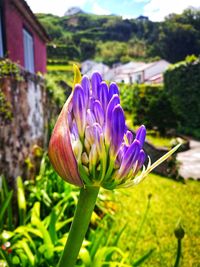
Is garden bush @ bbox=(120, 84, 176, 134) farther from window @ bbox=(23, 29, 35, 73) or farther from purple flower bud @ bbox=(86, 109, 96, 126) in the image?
purple flower bud @ bbox=(86, 109, 96, 126)

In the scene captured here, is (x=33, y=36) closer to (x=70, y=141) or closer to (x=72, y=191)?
(x=72, y=191)

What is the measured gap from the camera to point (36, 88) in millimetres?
5793

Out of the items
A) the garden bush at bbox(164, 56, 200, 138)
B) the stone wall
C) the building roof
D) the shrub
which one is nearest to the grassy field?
the stone wall

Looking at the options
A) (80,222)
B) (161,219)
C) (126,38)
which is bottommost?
(161,219)

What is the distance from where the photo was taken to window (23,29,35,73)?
10805 millimetres

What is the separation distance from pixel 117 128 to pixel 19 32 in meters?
9.46

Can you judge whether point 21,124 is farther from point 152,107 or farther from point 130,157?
point 152,107

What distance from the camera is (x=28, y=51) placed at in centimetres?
1137

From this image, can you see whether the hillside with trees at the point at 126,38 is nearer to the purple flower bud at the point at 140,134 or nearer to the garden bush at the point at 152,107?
the garden bush at the point at 152,107

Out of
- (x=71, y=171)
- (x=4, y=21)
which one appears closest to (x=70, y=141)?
(x=71, y=171)

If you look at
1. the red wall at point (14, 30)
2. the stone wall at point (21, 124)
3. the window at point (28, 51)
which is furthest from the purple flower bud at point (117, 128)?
the window at point (28, 51)

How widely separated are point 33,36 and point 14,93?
8.85 metres

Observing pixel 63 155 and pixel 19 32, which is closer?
pixel 63 155

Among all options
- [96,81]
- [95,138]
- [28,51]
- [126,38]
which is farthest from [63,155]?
[126,38]
